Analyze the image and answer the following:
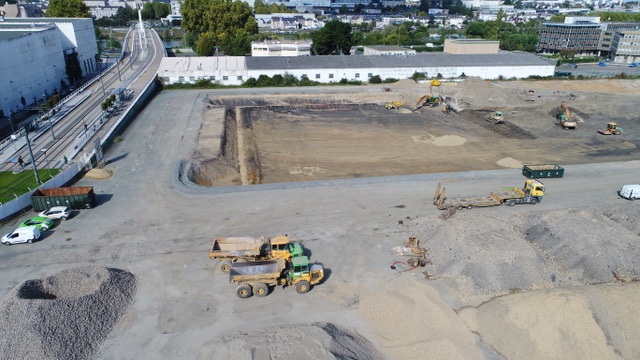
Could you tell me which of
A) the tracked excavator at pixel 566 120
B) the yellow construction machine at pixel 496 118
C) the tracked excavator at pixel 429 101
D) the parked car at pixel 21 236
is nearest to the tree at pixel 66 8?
the tracked excavator at pixel 429 101

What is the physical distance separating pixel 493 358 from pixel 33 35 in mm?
67821

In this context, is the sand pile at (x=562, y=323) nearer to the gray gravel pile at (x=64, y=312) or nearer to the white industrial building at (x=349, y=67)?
the gray gravel pile at (x=64, y=312)

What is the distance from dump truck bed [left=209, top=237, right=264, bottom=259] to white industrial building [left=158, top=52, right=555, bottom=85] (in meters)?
49.7

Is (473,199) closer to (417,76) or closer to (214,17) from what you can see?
(417,76)

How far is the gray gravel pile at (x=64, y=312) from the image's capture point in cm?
1709

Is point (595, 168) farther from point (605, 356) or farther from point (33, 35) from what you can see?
point (33, 35)

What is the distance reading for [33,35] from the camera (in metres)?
59.6

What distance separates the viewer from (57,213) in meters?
28.2

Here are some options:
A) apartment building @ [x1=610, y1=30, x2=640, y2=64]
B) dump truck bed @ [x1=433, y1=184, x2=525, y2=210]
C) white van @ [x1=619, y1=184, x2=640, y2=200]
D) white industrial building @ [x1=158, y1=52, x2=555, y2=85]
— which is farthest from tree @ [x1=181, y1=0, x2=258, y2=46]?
apartment building @ [x1=610, y1=30, x2=640, y2=64]

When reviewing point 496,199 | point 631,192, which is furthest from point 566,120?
point 496,199

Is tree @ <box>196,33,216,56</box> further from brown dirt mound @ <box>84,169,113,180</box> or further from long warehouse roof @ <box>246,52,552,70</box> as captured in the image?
brown dirt mound @ <box>84,169,113,180</box>

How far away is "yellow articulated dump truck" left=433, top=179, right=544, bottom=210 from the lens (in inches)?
1201

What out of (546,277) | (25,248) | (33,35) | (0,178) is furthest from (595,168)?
(33,35)

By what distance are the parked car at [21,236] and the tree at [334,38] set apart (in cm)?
7718
